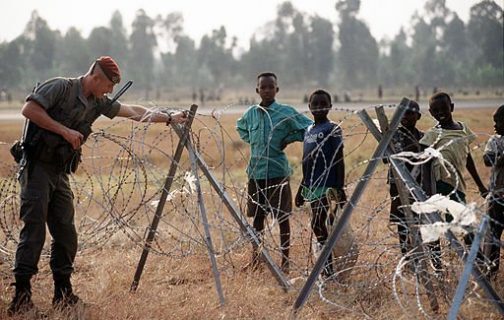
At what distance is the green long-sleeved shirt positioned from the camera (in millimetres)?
5219

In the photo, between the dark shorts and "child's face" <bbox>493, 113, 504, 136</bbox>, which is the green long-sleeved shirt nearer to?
the dark shorts

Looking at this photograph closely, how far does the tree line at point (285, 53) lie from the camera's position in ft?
242

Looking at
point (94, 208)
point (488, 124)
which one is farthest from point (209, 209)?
point (488, 124)

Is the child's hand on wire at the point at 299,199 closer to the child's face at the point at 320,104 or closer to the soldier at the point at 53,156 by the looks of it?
the child's face at the point at 320,104

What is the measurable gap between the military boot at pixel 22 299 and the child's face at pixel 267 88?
2.46 metres

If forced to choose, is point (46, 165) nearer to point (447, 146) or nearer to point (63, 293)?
point (63, 293)

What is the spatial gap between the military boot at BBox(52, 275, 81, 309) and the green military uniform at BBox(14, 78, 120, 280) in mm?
323

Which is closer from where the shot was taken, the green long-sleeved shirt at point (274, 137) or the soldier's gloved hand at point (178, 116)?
the soldier's gloved hand at point (178, 116)

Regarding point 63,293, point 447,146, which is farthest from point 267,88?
point 63,293

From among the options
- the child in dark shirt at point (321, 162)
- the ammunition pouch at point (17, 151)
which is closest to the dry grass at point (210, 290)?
the child in dark shirt at point (321, 162)

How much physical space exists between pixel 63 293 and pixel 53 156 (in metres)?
1.09

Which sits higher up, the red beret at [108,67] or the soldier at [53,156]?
the red beret at [108,67]

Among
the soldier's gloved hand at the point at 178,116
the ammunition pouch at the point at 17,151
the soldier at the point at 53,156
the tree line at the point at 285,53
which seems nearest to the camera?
the soldier at the point at 53,156

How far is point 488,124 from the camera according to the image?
67.4ft
